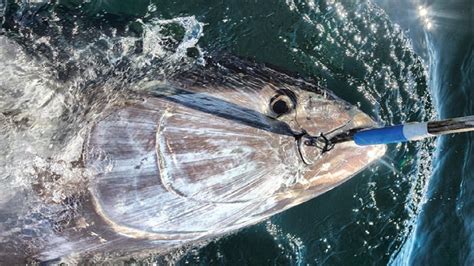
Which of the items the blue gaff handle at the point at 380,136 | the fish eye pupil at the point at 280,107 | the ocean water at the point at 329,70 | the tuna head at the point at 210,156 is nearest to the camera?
the blue gaff handle at the point at 380,136

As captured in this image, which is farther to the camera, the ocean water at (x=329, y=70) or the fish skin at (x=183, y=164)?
the ocean water at (x=329, y=70)

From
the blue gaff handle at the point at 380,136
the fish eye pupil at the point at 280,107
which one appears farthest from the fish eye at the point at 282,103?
the blue gaff handle at the point at 380,136

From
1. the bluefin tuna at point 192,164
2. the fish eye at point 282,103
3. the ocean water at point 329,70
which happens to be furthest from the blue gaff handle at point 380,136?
the ocean water at point 329,70

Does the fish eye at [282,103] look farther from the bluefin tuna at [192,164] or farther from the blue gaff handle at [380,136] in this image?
the blue gaff handle at [380,136]

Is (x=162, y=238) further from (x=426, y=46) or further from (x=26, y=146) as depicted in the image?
(x=426, y=46)

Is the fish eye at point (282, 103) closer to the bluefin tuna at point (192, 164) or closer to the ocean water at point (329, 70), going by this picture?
the bluefin tuna at point (192, 164)

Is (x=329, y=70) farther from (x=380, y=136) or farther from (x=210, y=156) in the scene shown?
(x=210, y=156)

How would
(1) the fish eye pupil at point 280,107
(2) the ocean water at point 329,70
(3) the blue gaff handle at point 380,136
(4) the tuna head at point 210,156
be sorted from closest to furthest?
(3) the blue gaff handle at point 380,136 < (4) the tuna head at point 210,156 < (1) the fish eye pupil at point 280,107 < (2) the ocean water at point 329,70

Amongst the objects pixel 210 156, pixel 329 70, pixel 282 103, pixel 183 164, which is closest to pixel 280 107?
pixel 282 103

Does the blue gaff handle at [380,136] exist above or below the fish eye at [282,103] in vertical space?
below
